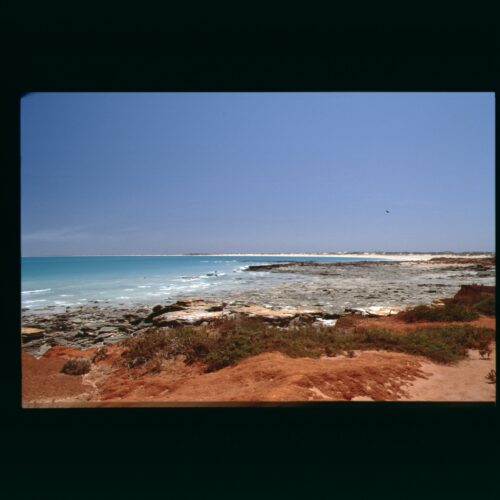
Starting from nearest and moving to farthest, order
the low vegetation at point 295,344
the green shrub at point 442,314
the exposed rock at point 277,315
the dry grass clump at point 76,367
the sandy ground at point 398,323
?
the dry grass clump at point 76,367 → the low vegetation at point 295,344 → the sandy ground at point 398,323 → the green shrub at point 442,314 → the exposed rock at point 277,315

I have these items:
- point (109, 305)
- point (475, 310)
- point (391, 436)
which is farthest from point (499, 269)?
point (109, 305)

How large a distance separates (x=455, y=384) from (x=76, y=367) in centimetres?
680

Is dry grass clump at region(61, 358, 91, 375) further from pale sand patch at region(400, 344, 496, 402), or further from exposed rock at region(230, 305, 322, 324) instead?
pale sand patch at region(400, 344, 496, 402)

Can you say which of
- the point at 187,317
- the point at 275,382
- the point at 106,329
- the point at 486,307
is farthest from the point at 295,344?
the point at 486,307

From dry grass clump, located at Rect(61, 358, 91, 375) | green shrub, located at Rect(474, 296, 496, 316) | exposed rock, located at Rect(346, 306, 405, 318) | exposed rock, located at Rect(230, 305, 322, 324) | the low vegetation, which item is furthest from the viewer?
exposed rock, located at Rect(346, 306, 405, 318)

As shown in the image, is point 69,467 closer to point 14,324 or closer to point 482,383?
point 14,324

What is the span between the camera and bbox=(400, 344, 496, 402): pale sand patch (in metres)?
3.75

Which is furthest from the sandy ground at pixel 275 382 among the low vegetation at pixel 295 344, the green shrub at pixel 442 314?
the green shrub at pixel 442 314

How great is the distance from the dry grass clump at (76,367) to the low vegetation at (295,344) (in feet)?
2.49

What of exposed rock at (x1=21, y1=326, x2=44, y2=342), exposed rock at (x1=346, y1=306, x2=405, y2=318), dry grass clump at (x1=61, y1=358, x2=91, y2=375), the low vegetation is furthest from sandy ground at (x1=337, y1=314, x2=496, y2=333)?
exposed rock at (x1=21, y1=326, x2=44, y2=342)

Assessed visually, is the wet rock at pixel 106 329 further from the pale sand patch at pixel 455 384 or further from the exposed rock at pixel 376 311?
the exposed rock at pixel 376 311

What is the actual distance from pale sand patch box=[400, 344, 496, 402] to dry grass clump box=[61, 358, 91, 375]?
566 cm

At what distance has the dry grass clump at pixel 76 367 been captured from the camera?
507 cm
